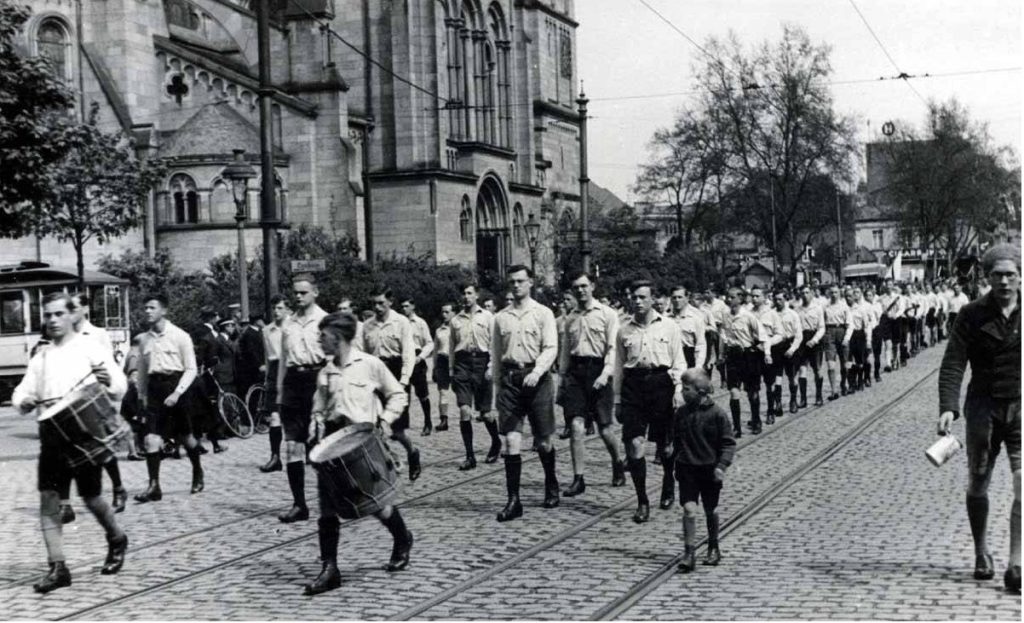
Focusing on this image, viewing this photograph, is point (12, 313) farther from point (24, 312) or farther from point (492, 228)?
point (492, 228)

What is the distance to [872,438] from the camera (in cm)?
1449

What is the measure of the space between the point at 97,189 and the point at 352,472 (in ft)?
72.9

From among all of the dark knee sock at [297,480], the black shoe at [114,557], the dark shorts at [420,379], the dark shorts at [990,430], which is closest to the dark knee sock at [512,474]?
the dark knee sock at [297,480]

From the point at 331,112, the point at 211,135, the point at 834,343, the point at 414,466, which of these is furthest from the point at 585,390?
the point at 331,112

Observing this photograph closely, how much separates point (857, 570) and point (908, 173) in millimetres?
42989

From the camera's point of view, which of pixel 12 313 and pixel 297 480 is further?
pixel 12 313

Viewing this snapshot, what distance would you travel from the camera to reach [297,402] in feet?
33.5

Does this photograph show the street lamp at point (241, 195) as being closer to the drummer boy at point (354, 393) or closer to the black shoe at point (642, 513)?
the black shoe at point (642, 513)

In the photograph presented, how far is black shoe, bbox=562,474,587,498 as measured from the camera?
10.7 m

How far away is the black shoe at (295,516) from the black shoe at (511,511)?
156 cm

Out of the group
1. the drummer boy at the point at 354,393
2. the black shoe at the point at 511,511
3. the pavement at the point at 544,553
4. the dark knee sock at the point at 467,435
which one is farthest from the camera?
the dark knee sock at the point at 467,435

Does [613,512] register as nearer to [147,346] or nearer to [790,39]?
[147,346]

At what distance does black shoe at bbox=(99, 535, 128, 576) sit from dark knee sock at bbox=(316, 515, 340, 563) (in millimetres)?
1551

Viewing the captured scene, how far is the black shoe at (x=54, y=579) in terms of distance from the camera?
7.55m
